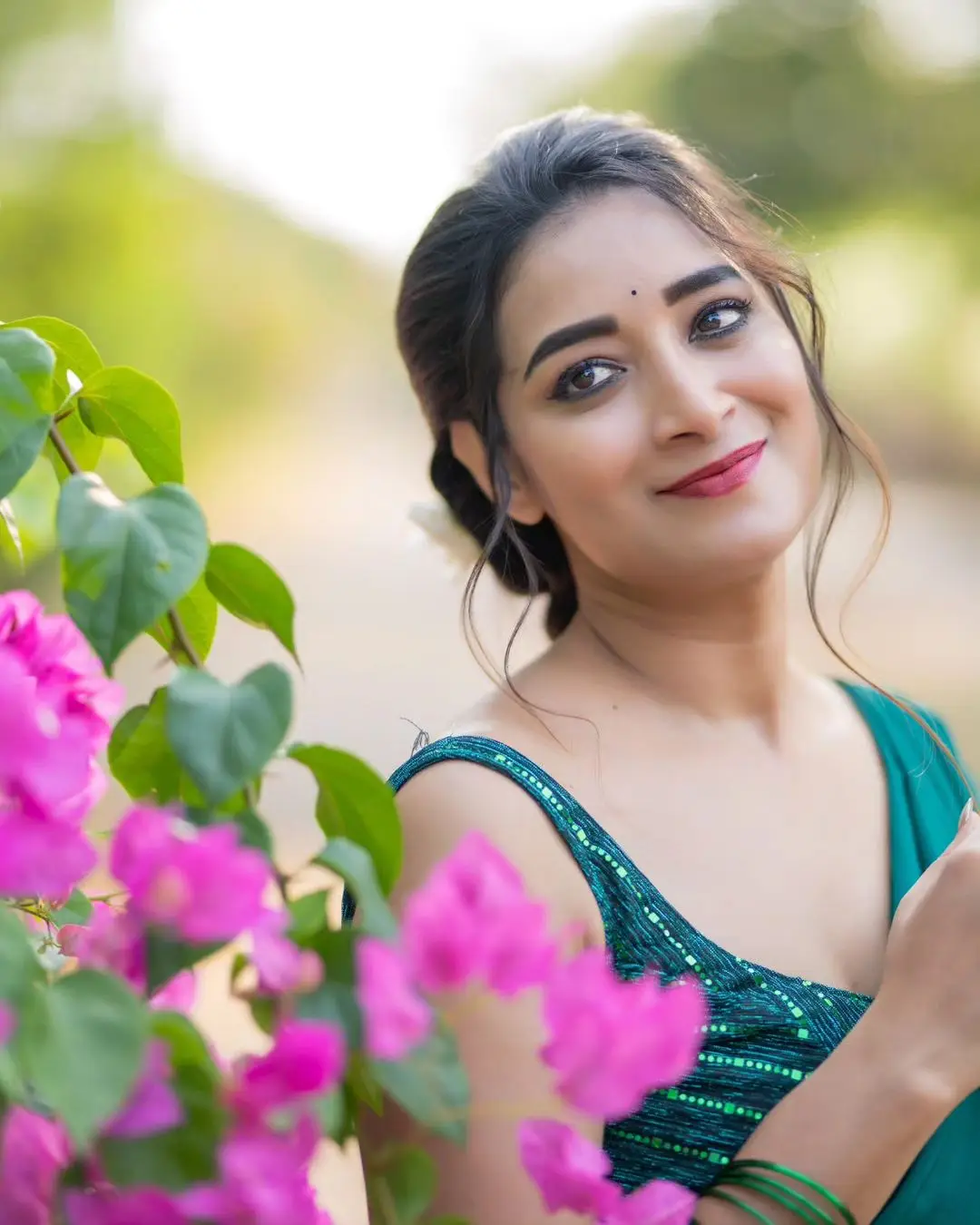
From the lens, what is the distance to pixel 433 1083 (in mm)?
386

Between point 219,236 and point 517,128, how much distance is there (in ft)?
52.4

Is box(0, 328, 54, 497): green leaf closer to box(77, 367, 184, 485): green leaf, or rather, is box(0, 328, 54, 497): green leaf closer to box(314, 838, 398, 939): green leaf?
box(77, 367, 184, 485): green leaf

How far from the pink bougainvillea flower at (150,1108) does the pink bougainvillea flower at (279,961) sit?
0.11ft

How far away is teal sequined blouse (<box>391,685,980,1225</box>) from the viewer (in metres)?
0.99

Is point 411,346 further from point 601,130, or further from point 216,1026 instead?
point 216,1026

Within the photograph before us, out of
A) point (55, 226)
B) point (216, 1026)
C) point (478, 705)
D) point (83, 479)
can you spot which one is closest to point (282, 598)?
point (83, 479)

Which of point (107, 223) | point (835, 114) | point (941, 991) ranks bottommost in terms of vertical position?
point (941, 991)

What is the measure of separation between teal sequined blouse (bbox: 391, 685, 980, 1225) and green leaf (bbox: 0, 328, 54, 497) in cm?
58

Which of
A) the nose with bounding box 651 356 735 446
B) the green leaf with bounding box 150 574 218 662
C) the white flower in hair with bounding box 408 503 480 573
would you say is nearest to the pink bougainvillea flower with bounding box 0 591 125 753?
the green leaf with bounding box 150 574 218 662

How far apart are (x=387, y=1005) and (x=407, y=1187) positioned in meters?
0.09

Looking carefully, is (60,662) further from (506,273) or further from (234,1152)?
(506,273)

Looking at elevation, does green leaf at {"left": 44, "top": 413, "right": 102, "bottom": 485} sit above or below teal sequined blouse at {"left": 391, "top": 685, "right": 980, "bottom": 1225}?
above

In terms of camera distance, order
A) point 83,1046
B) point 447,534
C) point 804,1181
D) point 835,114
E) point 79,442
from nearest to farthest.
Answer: point 83,1046 → point 79,442 → point 804,1181 → point 447,534 → point 835,114

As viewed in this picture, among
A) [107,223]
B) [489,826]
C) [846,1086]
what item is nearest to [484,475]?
[489,826]
